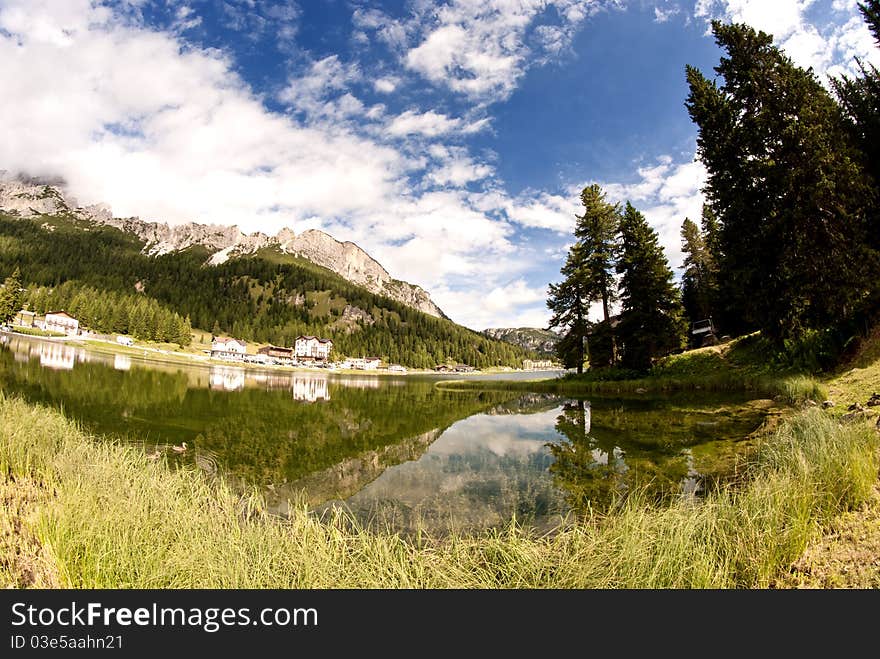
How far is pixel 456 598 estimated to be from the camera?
4.24m

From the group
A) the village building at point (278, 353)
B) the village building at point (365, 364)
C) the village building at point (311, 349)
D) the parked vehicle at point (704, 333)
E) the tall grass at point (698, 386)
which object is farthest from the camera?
the village building at point (311, 349)

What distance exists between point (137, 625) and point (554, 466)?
11051mm

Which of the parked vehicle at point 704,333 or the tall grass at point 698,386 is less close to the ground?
the parked vehicle at point 704,333

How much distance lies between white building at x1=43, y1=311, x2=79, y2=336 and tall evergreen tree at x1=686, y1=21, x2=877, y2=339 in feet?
556

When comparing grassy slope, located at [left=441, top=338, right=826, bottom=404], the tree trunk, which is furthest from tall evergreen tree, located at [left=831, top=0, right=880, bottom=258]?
the tree trunk

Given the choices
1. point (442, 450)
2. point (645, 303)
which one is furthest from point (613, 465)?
point (645, 303)

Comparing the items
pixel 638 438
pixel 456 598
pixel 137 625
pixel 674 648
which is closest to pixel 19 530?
pixel 137 625

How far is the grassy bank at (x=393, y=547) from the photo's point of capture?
4.38 meters

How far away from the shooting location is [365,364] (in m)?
180

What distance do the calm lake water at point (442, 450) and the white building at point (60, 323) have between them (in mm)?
135478

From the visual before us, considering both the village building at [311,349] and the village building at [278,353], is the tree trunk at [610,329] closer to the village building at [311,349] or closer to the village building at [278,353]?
the village building at [278,353]

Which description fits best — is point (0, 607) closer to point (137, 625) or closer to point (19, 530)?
point (137, 625)

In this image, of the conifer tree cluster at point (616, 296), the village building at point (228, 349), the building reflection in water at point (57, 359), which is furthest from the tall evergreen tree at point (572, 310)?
the village building at point (228, 349)

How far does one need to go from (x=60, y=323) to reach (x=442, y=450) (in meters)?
168
